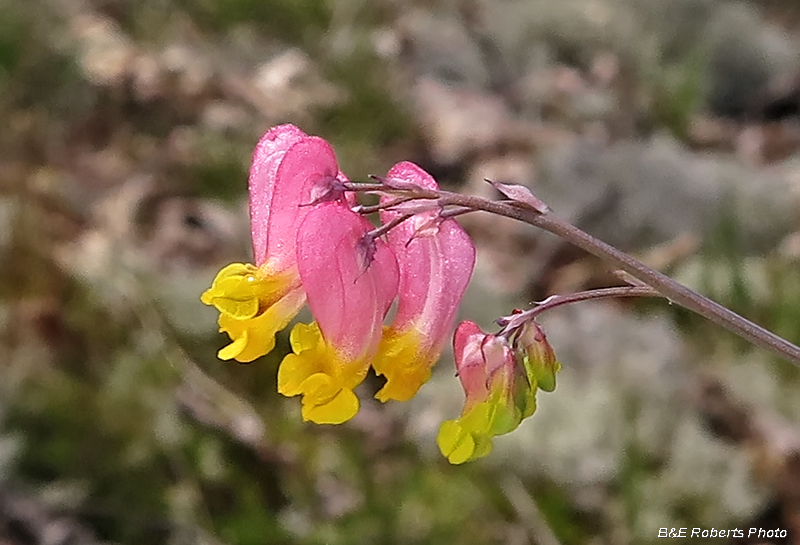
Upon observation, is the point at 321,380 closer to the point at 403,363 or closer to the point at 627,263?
the point at 403,363

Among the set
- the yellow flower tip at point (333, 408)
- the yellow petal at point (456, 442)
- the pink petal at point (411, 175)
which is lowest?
the yellow petal at point (456, 442)

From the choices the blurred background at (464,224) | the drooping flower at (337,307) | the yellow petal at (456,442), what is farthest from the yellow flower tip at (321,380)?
the blurred background at (464,224)

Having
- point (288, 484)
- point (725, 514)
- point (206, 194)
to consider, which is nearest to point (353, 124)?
point (206, 194)

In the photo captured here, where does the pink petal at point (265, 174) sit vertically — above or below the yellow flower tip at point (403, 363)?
above

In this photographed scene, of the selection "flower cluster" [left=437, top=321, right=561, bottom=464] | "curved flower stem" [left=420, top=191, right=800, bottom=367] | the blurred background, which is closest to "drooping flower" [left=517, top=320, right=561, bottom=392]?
"flower cluster" [left=437, top=321, right=561, bottom=464]

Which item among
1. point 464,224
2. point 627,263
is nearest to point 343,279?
point 627,263

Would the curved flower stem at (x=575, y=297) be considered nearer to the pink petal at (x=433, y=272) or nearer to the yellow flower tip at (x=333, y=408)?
the pink petal at (x=433, y=272)

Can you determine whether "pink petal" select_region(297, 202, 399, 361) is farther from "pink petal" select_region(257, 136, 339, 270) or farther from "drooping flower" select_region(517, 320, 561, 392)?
"drooping flower" select_region(517, 320, 561, 392)
